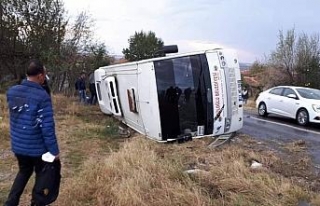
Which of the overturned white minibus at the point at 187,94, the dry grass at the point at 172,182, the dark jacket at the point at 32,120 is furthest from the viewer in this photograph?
the overturned white minibus at the point at 187,94

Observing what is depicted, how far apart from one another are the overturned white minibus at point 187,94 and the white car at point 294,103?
5665mm

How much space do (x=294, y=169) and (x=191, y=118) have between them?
3.28 meters

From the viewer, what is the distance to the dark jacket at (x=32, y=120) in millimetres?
4879

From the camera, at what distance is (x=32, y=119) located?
4.89 meters

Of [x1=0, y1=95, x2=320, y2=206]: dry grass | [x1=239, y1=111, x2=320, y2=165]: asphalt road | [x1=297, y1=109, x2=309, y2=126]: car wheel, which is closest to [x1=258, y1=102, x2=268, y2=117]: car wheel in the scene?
[x1=239, y1=111, x2=320, y2=165]: asphalt road

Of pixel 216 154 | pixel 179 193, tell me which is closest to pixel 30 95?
pixel 179 193

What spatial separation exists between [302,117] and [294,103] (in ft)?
2.42

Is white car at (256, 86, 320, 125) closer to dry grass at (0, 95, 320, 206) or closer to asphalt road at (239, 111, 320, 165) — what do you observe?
asphalt road at (239, 111, 320, 165)

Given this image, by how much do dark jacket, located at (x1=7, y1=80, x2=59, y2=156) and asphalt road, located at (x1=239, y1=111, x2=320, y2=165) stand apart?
6.42 metres

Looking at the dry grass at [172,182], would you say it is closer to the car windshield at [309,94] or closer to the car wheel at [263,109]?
the car windshield at [309,94]

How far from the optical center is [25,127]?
195 inches

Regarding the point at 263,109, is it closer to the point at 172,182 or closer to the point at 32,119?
the point at 172,182

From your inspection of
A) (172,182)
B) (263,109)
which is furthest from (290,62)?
(172,182)

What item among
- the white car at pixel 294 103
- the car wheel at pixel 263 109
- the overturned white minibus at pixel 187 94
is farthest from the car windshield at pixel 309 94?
the overturned white minibus at pixel 187 94
